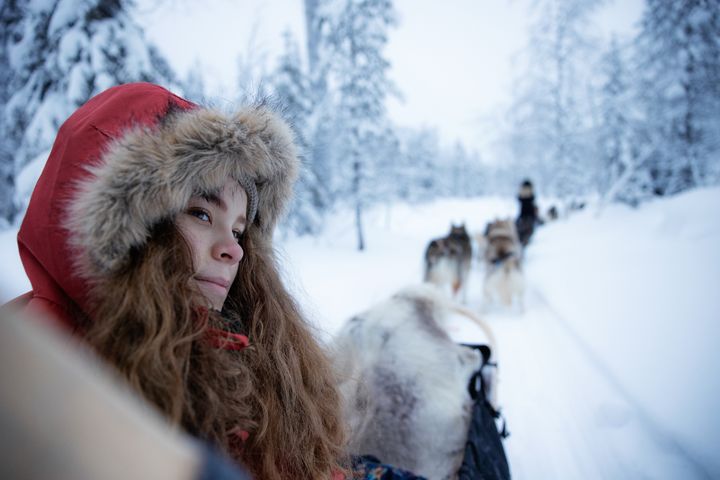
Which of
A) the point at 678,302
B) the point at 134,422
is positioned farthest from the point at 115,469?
the point at 678,302

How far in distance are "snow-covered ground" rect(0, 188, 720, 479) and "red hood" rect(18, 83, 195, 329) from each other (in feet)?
0.70

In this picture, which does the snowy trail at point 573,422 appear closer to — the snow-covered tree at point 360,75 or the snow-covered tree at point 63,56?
the snow-covered tree at point 63,56

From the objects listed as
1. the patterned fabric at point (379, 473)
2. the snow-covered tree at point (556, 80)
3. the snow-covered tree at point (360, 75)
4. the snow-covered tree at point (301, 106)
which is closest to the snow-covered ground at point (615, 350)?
the patterned fabric at point (379, 473)

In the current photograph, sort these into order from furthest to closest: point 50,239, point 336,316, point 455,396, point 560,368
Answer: point 336,316 < point 560,368 < point 455,396 < point 50,239

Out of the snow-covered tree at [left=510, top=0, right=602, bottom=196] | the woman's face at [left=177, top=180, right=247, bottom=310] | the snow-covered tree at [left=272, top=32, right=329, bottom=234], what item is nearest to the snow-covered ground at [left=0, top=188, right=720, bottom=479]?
the woman's face at [left=177, top=180, right=247, bottom=310]

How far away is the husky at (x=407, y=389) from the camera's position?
69.2 inches

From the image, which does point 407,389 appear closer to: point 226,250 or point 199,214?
point 226,250

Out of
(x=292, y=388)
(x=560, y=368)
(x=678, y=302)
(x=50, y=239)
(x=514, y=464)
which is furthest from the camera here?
(x=560, y=368)

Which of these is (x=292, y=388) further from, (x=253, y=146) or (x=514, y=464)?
(x=514, y=464)

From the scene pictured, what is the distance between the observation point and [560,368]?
3.30m

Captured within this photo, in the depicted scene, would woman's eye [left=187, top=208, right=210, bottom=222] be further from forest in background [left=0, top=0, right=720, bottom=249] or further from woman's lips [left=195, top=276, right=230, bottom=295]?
forest in background [left=0, top=0, right=720, bottom=249]

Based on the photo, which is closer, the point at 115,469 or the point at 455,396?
the point at 115,469

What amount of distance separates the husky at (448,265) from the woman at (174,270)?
4.85 metres

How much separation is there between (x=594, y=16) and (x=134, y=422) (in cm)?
2139
